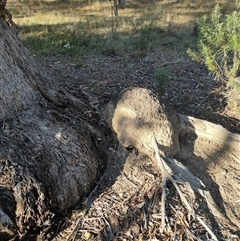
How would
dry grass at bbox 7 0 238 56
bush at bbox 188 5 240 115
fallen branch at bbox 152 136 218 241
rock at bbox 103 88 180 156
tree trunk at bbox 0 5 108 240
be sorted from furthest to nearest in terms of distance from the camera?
dry grass at bbox 7 0 238 56, bush at bbox 188 5 240 115, rock at bbox 103 88 180 156, fallen branch at bbox 152 136 218 241, tree trunk at bbox 0 5 108 240

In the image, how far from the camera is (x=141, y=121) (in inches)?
128

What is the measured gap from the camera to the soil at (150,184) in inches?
104

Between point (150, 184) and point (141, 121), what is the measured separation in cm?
62

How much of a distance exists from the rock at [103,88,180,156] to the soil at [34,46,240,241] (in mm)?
108

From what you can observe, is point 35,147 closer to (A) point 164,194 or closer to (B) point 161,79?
(A) point 164,194

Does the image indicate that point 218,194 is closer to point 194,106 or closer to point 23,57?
point 194,106

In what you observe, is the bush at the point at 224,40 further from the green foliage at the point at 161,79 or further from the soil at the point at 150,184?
the green foliage at the point at 161,79

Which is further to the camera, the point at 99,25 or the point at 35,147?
the point at 99,25

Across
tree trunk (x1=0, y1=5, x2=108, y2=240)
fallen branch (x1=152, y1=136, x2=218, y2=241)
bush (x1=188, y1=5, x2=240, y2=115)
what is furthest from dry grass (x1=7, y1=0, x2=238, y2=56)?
fallen branch (x1=152, y1=136, x2=218, y2=241)

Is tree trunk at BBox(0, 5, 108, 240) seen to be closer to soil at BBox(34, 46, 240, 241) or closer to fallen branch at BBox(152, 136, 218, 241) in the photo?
soil at BBox(34, 46, 240, 241)

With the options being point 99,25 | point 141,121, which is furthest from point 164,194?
point 99,25

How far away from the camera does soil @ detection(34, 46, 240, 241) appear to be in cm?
265

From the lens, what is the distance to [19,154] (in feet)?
8.50

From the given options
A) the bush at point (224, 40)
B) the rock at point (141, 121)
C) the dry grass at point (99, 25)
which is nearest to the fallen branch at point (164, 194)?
the rock at point (141, 121)
